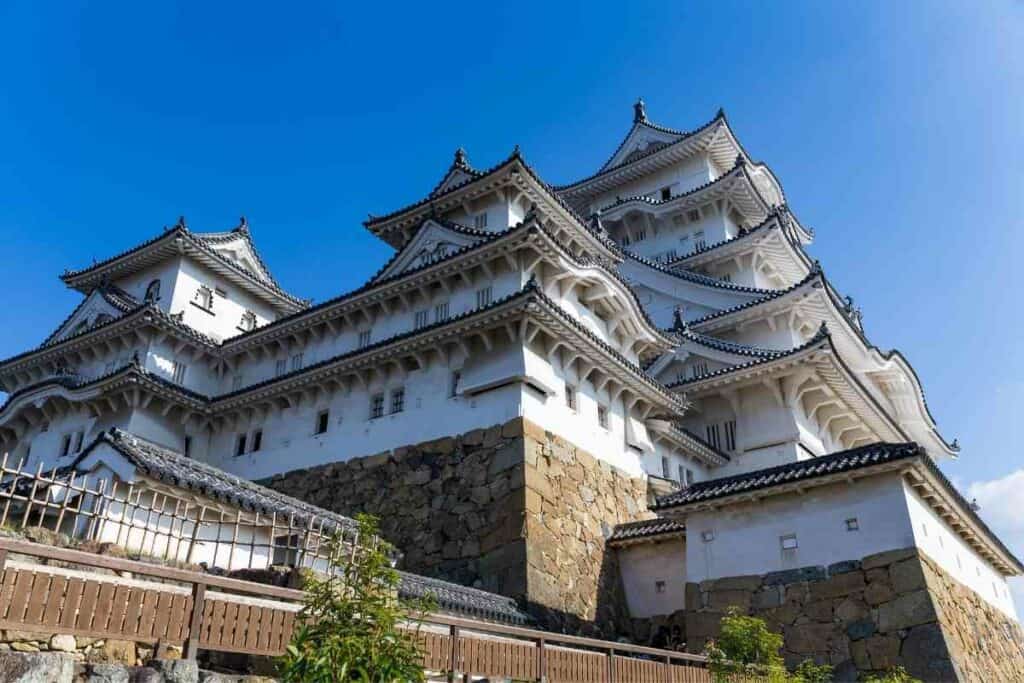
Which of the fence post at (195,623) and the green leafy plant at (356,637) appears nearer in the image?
the green leafy plant at (356,637)

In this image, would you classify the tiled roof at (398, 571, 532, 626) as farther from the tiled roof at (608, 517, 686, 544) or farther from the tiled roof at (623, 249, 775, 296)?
the tiled roof at (623, 249, 775, 296)

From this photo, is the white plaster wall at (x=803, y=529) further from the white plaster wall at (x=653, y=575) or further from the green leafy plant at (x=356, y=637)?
the green leafy plant at (x=356, y=637)

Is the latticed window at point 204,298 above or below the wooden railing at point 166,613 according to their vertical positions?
above

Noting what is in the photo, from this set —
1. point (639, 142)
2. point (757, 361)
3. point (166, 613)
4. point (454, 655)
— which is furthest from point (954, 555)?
point (639, 142)

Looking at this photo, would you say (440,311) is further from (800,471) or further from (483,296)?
(800,471)

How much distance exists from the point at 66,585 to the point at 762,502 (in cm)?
1568

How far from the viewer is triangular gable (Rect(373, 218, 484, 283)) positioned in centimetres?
2667

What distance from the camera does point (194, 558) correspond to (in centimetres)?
1475

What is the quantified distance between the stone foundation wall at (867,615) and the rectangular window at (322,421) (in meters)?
12.6

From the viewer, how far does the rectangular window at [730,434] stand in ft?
98.7

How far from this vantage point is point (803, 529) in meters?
18.6

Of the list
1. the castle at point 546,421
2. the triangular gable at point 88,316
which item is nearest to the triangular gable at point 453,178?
the castle at point 546,421

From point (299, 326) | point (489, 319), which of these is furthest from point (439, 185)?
point (489, 319)

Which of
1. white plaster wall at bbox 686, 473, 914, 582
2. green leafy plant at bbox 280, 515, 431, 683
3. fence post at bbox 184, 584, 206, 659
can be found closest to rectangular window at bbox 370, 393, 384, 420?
white plaster wall at bbox 686, 473, 914, 582
